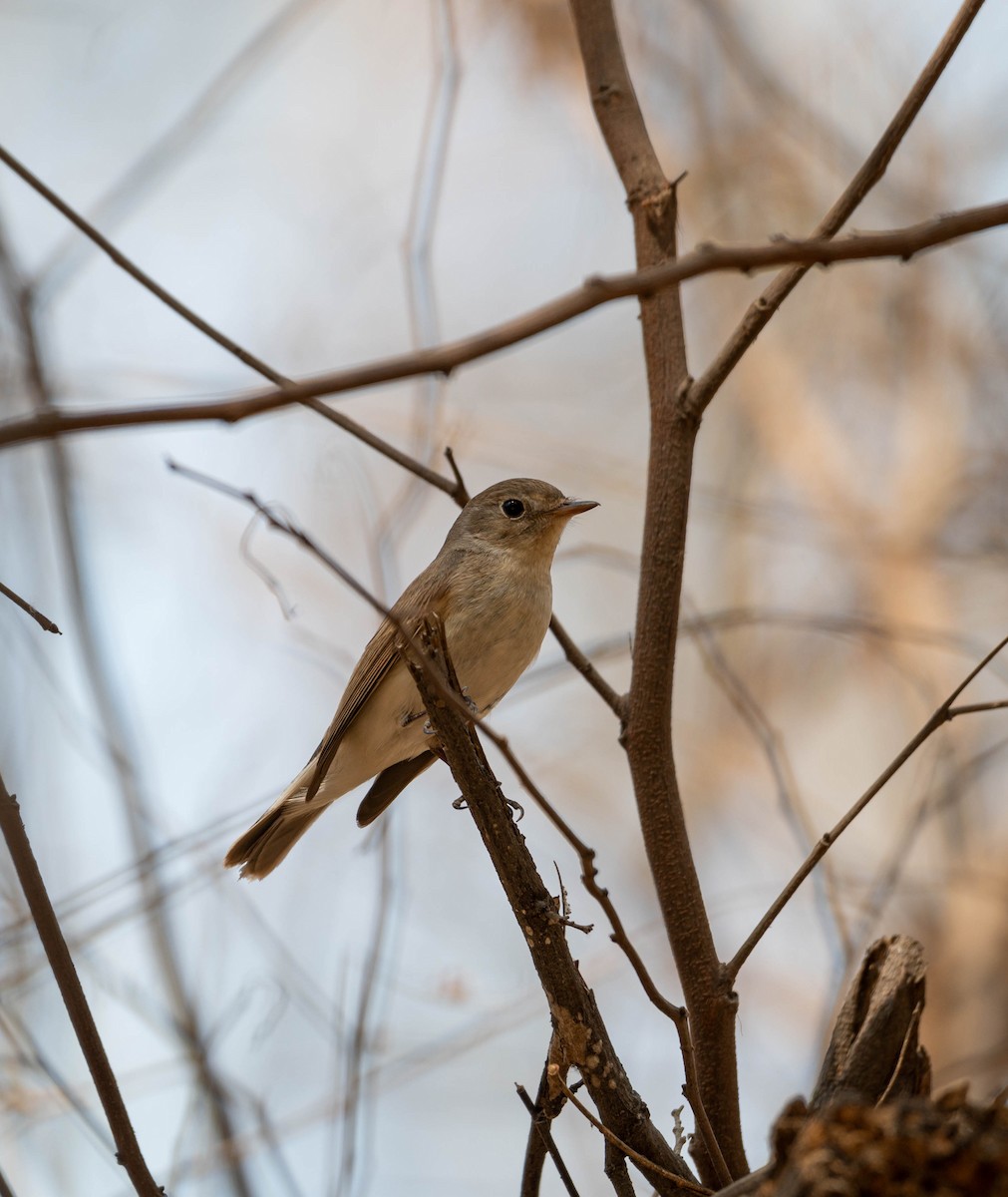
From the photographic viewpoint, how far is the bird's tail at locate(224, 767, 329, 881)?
15.7ft

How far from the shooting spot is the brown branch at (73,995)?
2.00 metres

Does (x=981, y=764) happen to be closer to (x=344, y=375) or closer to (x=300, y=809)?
(x=300, y=809)

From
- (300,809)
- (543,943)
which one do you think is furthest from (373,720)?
(543,943)

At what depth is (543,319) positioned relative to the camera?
4.58ft

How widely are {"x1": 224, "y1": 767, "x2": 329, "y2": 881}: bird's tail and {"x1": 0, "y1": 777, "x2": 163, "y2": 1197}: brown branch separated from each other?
262cm

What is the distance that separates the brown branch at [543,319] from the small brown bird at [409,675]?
117 inches

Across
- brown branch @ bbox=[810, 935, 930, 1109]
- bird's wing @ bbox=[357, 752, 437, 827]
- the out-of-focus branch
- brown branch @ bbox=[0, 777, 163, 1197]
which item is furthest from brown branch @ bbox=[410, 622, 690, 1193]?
bird's wing @ bbox=[357, 752, 437, 827]

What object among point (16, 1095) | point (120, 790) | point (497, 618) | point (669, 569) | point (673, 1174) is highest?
point (497, 618)

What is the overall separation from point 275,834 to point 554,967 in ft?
8.04

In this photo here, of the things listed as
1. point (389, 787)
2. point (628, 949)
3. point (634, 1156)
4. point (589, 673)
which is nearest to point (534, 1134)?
point (634, 1156)

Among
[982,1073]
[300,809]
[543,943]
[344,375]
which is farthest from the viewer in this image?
[982,1073]

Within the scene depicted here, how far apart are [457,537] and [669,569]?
7.76ft

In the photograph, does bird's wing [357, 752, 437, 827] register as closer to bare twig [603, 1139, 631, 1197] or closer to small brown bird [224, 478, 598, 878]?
small brown bird [224, 478, 598, 878]

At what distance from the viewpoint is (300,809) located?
481 cm
